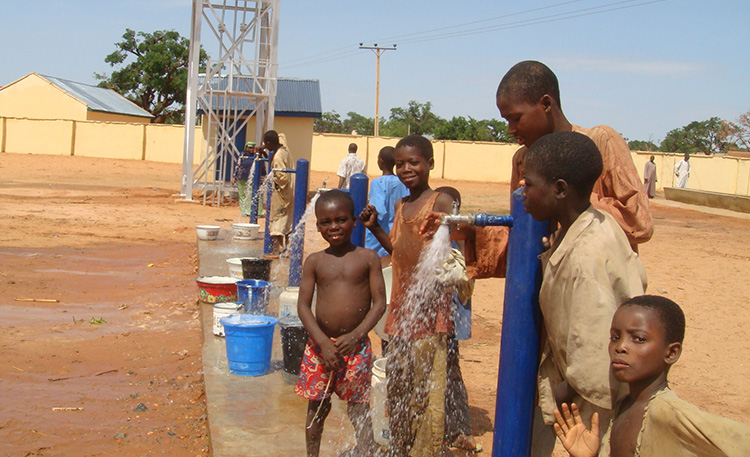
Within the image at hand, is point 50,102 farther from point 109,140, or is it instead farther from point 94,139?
point 109,140

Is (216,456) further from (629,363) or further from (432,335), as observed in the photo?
(629,363)

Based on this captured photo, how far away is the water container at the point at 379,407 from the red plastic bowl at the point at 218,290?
2.82m

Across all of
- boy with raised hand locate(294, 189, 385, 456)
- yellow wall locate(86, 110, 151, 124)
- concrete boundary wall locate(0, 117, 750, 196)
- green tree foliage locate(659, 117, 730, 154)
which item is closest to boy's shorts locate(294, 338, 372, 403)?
boy with raised hand locate(294, 189, 385, 456)

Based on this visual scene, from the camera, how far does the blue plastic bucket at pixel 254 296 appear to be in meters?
5.43

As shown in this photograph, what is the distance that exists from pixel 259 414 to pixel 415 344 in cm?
112

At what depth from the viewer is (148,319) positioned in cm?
658

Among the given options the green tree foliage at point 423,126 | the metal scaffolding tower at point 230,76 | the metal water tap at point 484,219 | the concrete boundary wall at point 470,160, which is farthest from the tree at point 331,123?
the metal water tap at point 484,219

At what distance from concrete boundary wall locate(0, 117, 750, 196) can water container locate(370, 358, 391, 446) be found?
28038 millimetres

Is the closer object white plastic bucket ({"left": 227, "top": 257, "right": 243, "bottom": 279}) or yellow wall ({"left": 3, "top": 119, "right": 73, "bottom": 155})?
white plastic bucket ({"left": 227, "top": 257, "right": 243, "bottom": 279})

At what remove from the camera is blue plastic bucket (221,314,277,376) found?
4348 millimetres

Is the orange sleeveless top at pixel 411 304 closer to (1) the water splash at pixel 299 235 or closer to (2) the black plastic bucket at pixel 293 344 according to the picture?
(2) the black plastic bucket at pixel 293 344

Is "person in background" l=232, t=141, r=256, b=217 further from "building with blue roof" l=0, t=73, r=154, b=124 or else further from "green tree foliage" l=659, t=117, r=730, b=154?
"green tree foliage" l=659, t=117, r=730, b=154

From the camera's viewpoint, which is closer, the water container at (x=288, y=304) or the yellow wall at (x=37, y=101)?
the water container at (x=288, y=304)

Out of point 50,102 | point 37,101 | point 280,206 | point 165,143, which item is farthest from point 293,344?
point 37,101
